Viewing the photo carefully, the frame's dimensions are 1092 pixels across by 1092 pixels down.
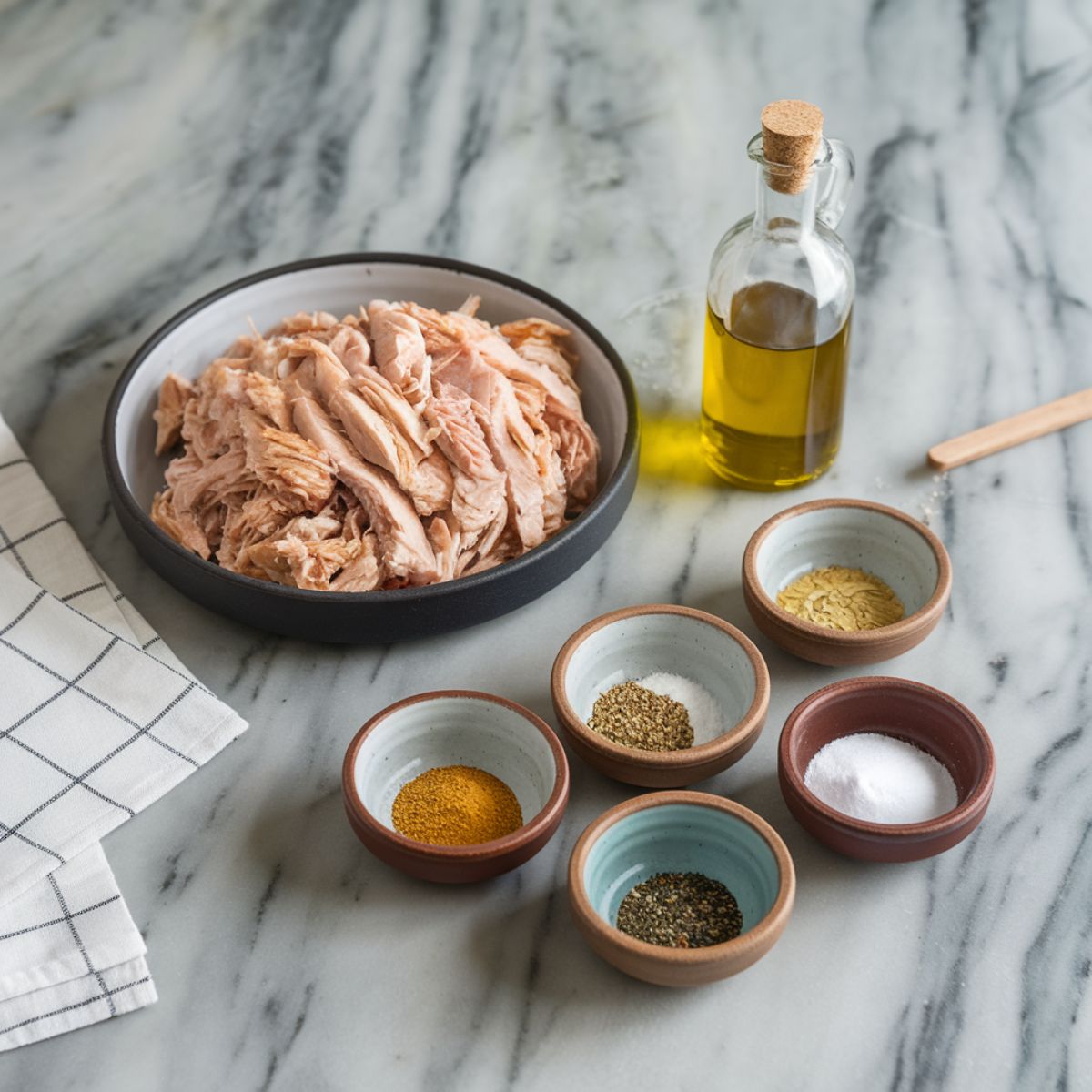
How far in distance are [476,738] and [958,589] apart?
2.18ft

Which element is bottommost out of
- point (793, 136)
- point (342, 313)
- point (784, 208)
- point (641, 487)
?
point (641, 487)

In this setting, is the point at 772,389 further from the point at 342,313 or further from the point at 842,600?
the point at 342,313

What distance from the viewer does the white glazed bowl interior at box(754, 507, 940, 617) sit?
1.66 metres

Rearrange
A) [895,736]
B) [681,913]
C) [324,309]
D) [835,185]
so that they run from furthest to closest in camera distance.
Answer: [324,309] < [835,185] < [895,736] < [681,913]

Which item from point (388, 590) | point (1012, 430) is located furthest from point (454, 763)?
point (1012, 430)

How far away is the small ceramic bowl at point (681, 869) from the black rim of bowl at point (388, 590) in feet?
1.18

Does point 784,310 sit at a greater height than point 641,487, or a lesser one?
greater

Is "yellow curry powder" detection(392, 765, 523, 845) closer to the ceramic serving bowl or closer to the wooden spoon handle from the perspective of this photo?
the ceramic serving bowl

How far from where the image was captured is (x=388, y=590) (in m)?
1.61

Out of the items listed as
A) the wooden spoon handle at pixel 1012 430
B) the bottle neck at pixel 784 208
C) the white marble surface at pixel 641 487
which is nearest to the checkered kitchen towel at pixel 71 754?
the white marble surface at pixel 641 487

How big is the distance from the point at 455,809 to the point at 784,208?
830 mm

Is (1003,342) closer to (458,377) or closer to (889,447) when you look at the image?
(889,447)

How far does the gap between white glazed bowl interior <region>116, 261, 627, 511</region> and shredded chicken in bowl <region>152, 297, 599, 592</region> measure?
0.19ft

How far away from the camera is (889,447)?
1.94 m
